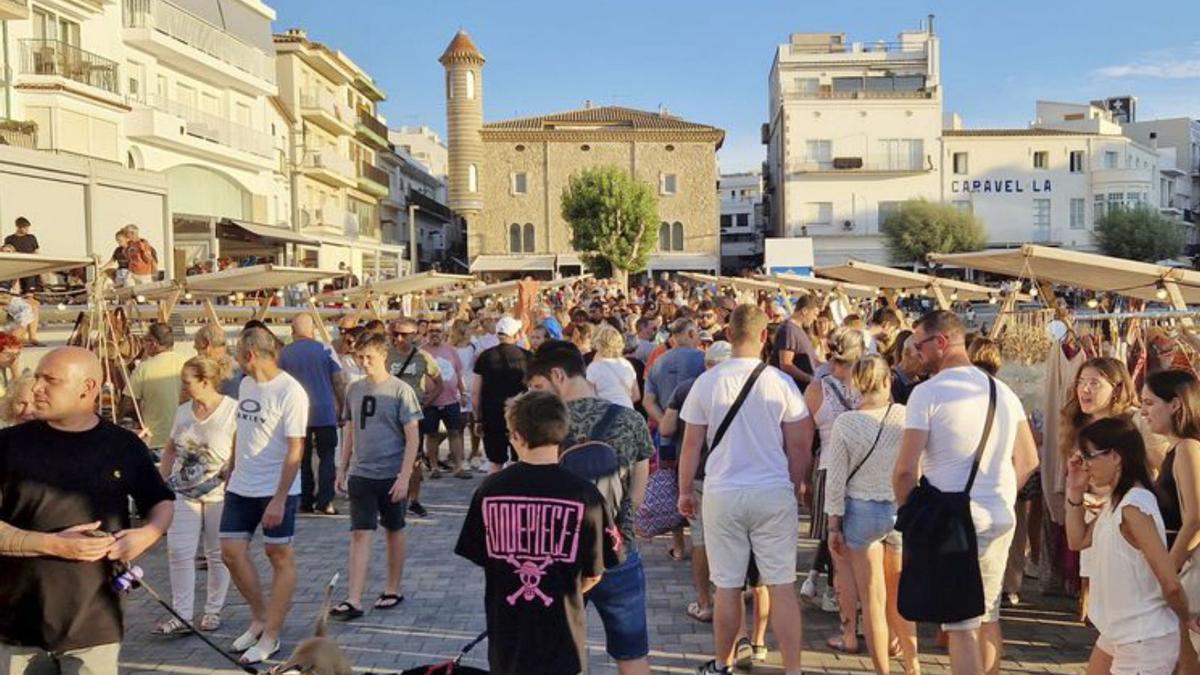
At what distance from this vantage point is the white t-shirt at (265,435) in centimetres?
561

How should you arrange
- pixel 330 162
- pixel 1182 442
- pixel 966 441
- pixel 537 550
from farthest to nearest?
pixel 330 162 < pixel 966 441 < pixel 1182 442 < pixel 537 550

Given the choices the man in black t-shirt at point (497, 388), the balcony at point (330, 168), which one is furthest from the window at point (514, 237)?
the man in black t-shirt at point (497, 388)

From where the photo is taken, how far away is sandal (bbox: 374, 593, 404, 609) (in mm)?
6438

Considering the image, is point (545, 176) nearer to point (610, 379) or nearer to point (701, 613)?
point (610, 379)

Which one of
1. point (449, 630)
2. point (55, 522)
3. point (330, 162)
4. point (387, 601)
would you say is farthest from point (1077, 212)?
point (55, 522)

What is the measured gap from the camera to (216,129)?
3180 centimetres

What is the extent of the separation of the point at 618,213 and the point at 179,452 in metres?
47.4

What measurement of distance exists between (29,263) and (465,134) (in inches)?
2161

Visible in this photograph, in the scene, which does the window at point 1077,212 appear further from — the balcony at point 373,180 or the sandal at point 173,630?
the sandal at point 173,630

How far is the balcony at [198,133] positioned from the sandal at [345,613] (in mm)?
24734

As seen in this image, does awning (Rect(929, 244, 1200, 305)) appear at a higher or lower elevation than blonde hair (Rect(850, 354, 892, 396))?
higher

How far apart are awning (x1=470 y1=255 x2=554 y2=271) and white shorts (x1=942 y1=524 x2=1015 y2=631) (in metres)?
56.7

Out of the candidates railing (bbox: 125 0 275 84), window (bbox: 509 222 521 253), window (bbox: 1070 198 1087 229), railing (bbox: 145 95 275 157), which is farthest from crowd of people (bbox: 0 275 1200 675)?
window (bbox: 1070 198 1087 229)

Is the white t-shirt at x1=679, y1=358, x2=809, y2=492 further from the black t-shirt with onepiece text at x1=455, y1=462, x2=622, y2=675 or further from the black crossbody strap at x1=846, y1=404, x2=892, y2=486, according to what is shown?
the black t-shirt with onepiece text at x1=455, y1=462, x2=622, y2=675
